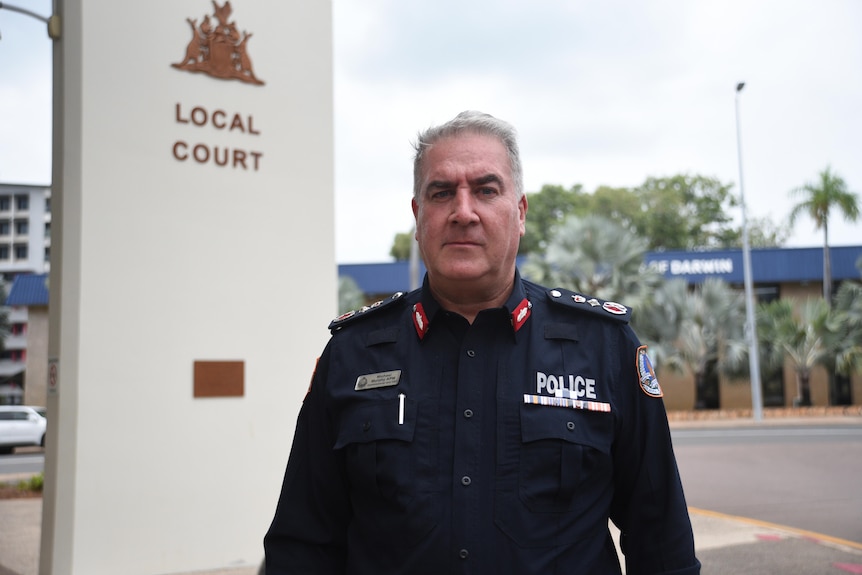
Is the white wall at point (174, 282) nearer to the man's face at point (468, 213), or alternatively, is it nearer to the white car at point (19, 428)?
the man's face at point (468, 213)

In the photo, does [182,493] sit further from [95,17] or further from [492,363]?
[492,363]

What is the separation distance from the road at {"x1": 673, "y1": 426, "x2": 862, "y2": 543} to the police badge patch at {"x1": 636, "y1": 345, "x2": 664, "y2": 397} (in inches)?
285

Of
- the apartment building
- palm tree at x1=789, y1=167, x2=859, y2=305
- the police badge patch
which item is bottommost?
the police badge patch

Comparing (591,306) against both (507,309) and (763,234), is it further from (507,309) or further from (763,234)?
(763,234)

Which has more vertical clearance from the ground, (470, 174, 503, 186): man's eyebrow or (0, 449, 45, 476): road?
(470, 174, 503, 186): man's eyebrow

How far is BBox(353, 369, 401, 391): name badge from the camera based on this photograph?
2.13 meters

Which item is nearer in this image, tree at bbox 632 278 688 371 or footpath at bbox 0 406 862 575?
footpath at bbox 0 406 862 575

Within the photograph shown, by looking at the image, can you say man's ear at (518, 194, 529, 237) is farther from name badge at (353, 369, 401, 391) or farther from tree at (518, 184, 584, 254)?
tree at (518, 184, 584, 254)

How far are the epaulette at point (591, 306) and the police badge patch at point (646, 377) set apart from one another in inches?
4.1

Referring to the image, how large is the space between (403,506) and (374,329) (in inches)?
21.3

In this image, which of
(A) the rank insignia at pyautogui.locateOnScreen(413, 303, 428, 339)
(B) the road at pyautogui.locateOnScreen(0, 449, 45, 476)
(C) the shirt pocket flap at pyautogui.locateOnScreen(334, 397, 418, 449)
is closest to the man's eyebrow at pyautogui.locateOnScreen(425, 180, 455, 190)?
(A) the rank insignia at pyautogui.locateOnScreen(413, 303, 428, 339)

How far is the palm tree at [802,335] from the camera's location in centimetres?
2622

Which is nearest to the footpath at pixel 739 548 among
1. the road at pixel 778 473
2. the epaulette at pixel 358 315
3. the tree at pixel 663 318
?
the road at pixel 778 473

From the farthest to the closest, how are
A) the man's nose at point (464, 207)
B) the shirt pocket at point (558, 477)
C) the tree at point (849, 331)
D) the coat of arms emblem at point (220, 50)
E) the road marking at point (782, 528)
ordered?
the tree at point (849, 331) < the road marking at point (782, 528) < the coat of arms emblem at point (220, 50) < the man's nose at point (464, 207) < the shirt pocket at point (558, 477)
